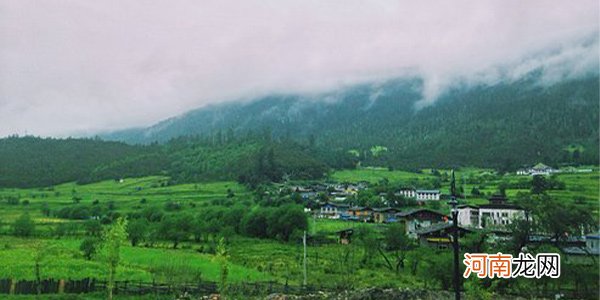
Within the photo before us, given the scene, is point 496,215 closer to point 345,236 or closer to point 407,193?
point 345,236

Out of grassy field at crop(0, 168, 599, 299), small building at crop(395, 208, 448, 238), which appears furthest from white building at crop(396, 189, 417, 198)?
small building at crop(395, 208, 448, 238)

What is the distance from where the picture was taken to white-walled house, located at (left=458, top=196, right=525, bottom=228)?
56.3 meters

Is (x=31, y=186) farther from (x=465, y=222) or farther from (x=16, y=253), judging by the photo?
(x=465, y=222)

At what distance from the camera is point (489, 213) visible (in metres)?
58.6

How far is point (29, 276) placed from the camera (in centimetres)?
3120

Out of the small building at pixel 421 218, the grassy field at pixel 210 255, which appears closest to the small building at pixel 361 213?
the grassy field at pixel 210 255

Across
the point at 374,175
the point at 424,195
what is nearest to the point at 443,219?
the point at 424,195

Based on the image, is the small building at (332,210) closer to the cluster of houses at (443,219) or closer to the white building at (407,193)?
the cluster of houses at (443,219)

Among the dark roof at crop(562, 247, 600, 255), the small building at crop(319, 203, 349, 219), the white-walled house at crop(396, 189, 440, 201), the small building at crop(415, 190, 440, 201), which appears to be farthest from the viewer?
the white-walled house at crop(396, 189, 440, 201)

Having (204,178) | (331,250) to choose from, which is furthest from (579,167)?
(204,178)

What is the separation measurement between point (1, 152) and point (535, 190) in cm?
15672

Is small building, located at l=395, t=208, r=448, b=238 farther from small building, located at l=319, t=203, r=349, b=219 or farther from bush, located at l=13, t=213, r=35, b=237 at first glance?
bush, located at l=13, t=213, r=35, b=237

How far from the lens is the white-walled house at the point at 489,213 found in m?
56.3

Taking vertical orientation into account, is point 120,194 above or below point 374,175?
below
